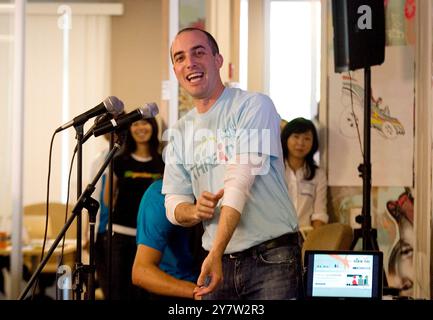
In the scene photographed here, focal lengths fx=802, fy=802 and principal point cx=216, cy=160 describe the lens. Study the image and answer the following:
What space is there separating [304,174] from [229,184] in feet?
1.33

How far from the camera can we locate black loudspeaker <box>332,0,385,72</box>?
145 inches

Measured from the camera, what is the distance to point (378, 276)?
3.54m

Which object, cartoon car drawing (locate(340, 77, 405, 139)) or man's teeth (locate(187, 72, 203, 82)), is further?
cartoon car drawing (locate(340, 77, 405, 139))

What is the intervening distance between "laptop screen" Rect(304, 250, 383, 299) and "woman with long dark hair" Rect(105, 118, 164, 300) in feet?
2.52

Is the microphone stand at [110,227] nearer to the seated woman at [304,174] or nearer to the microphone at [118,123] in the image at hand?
the microphone at [118,123]

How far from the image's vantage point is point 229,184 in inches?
138

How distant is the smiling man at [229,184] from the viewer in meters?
3.48

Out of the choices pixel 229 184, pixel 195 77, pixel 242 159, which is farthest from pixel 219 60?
pixel 229 184

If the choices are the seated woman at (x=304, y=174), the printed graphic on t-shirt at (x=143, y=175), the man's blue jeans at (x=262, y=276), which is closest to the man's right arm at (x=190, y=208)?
the printed graphic on t-shirt at (x=143, y=175)


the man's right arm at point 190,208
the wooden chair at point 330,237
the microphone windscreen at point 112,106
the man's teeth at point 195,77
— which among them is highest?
the man's teeth at point 195,77

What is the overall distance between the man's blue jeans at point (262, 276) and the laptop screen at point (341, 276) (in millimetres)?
71

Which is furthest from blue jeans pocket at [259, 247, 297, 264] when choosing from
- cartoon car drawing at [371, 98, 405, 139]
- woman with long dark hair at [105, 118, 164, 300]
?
cartoon car drawing at [371, 98, 405, 139]

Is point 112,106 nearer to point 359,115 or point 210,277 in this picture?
point 210,277

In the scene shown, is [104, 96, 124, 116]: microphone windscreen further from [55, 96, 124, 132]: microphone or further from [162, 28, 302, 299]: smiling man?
[162, 28, 302, 299]: smiling man
